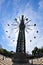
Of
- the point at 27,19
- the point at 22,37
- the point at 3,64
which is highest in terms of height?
the point at 27,19

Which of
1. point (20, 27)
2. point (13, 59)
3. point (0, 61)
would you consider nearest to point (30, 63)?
point (13, 59)

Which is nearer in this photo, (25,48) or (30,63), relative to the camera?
(30,63)

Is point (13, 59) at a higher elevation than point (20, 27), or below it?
below

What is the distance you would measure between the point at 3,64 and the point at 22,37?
783 cm

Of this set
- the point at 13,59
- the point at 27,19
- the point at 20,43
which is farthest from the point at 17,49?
the point at 27,19

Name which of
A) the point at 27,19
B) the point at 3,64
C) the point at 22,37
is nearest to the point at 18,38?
the point at 22,37

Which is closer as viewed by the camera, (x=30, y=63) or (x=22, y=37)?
(x=30, y=63)

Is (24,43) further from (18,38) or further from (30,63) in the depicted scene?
(30,63)

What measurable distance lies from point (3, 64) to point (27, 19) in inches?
459

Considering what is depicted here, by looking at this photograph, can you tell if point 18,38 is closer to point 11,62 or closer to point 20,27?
point 20,27

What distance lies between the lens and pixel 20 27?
134 feet

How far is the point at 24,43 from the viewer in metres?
39.2

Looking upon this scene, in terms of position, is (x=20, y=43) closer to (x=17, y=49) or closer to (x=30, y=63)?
(x=17, y=49)

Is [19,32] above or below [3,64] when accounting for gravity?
above
